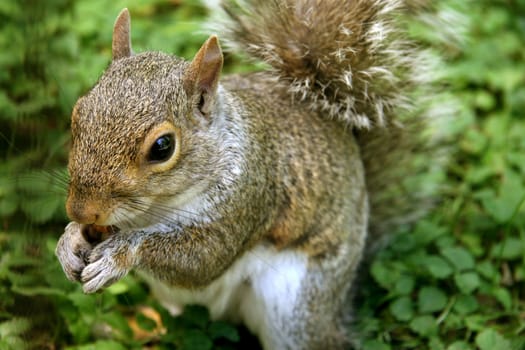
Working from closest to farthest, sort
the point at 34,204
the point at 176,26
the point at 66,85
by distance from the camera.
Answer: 1. the point at 34,204
2. the point at 66,85
3. the point at 176,26

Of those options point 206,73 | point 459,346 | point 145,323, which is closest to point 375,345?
point 459,346

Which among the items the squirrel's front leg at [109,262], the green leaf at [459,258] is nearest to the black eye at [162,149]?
the squirrel's front leg at [109,262]

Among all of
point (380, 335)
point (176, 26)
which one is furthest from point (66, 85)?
point (380, 335)

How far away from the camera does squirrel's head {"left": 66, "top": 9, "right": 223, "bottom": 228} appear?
1.76 m

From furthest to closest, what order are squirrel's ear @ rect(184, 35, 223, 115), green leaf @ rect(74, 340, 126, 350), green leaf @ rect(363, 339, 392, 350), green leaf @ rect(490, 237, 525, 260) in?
green leaf @ rect(490, 237, 525, 260) → green leaf @ rect(363, 339, 392, 350) → green leaf @ rect(74, 340, 126, 350) → squirrel's ear @ rect(184, 35, 223, 115)

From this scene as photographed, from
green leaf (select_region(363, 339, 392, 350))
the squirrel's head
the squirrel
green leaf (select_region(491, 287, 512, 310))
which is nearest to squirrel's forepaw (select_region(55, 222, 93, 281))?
the squirrel

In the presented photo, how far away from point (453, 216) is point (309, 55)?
3.32 feet

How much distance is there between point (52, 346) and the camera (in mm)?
2359

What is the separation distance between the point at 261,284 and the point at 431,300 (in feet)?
2.01

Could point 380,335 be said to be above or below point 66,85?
below

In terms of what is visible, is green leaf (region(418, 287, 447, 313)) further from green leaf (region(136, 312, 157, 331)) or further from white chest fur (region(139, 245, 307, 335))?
green leaf (region(136, 312, 157, 331))

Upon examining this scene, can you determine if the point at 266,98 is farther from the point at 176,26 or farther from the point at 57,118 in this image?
the point at 176,26

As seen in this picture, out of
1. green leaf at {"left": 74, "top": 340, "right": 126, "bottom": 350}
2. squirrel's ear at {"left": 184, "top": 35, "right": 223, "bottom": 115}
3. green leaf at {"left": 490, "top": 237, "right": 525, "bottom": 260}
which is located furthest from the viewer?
green leaf at {"left": 490, "top": 237, "right": 525, "bottom": 260}

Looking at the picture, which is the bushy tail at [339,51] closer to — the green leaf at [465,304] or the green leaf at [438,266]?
the green leaf at [438,266]
